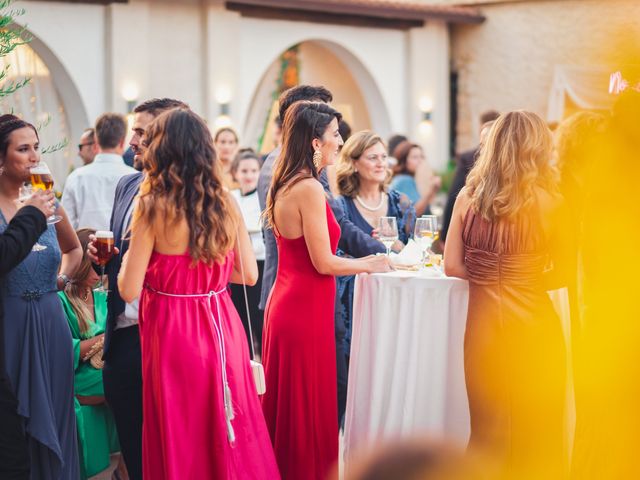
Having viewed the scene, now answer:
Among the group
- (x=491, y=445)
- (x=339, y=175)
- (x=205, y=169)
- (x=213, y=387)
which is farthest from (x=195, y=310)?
(x=339, y=175)

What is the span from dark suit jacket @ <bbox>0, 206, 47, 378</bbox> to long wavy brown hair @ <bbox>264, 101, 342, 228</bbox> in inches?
43.8

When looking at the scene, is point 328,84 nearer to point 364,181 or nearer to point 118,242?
point 364,181

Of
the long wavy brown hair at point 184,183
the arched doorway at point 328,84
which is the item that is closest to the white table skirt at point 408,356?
the long wavy brown hair at point 184,183

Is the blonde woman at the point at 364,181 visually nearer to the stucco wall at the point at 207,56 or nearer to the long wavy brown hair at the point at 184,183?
the long wavy brown hair at the point at 184,183

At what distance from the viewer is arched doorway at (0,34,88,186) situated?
11531 millimetres

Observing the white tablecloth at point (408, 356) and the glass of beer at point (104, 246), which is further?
the white tablecloth at point (408, 356)

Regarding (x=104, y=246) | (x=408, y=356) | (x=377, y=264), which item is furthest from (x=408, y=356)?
(x=104, y=246)

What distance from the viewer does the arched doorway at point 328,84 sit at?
14258 mm

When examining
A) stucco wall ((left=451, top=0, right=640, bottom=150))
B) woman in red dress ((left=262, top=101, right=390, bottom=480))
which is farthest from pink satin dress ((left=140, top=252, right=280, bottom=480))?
stucco wall ((left=451, top=0, right=640, bottom=150))

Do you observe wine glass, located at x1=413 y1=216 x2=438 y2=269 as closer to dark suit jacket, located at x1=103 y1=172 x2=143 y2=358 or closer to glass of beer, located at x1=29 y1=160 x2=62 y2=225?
dark suit jacket, located at x1=103 y1=172 x2=143 y2=358

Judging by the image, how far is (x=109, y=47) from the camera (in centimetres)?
1155

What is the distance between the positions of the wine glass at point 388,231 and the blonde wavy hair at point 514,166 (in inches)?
24.8

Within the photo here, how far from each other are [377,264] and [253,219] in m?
2.60

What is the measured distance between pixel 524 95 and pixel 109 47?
678 cm
